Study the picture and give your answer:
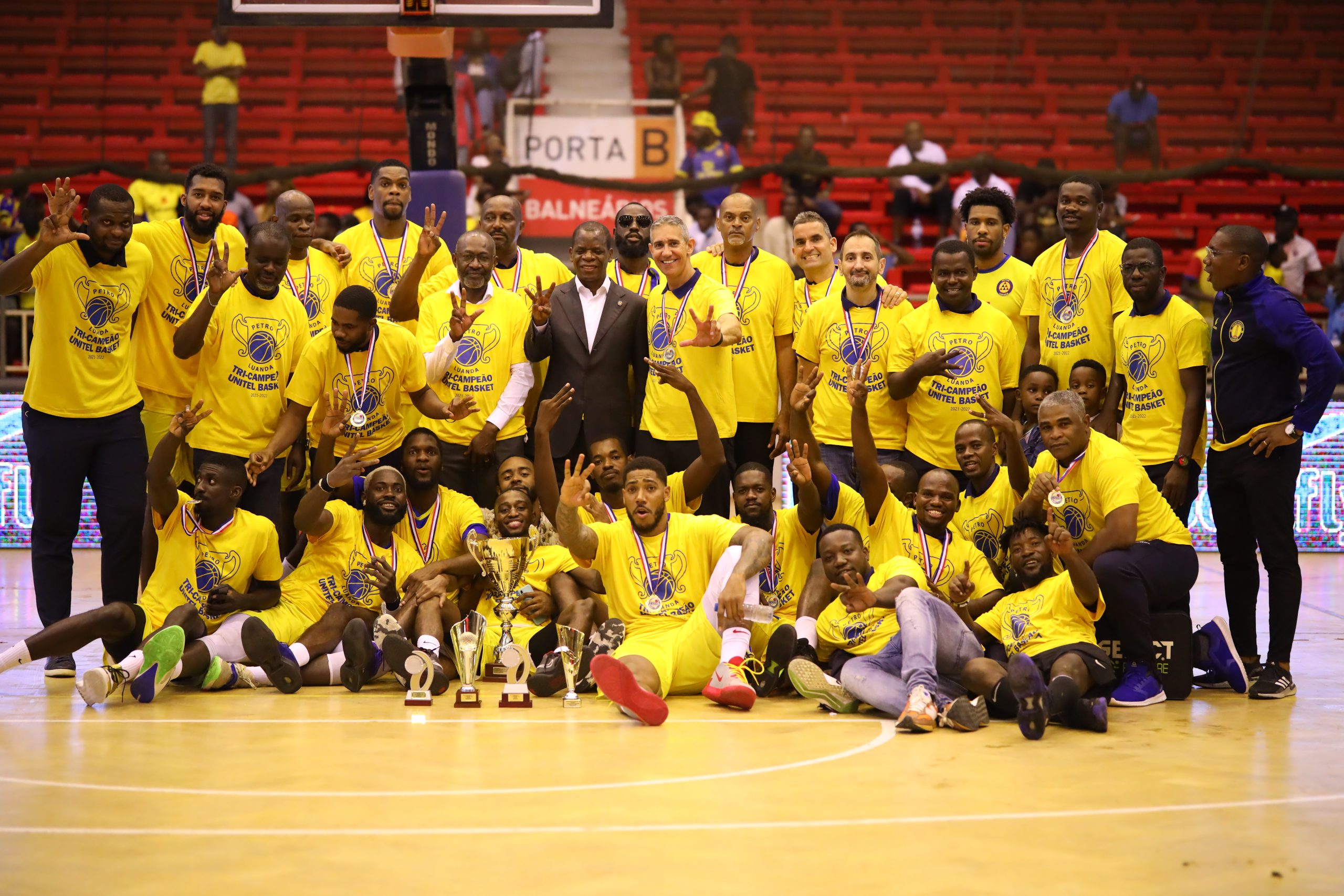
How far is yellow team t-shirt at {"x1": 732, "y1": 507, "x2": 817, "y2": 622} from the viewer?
643cm

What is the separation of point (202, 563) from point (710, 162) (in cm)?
937

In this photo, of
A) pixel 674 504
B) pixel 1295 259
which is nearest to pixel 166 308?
pixel 674 504

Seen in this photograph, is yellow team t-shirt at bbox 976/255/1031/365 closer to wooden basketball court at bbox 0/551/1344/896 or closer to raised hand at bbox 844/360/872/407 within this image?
raised hand at bbox 844/360/872/407

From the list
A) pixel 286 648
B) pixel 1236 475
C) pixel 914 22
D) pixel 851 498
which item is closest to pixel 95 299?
pixel 286 648

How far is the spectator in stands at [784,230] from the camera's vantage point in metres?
13.1

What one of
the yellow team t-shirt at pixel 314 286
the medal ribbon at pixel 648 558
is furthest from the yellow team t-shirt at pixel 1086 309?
the yellow team t-shirt at pixel 314 286

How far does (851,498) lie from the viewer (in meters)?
6.34

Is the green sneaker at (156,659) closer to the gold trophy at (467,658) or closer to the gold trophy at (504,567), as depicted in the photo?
the gold trophy at (467,658)

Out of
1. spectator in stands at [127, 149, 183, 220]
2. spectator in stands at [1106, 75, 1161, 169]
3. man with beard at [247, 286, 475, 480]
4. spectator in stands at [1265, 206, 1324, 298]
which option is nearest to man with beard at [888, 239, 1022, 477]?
man with beard at [247, 286, 475, 480]

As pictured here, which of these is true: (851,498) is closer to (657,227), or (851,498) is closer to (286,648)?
(657,227)

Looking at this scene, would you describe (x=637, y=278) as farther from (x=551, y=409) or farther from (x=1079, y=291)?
(x=1079, y=291)

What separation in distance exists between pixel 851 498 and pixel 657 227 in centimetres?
163

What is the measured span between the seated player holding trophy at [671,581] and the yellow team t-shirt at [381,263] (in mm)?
1618

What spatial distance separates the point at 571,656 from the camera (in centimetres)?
580
